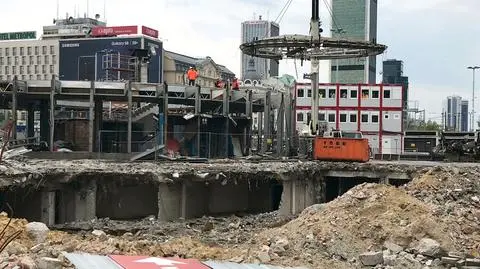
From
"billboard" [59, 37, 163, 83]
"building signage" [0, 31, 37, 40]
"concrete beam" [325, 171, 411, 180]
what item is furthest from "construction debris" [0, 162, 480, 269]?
"building signage" [0, 31, 37, 40]

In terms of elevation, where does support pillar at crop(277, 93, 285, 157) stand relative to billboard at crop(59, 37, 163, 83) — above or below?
below

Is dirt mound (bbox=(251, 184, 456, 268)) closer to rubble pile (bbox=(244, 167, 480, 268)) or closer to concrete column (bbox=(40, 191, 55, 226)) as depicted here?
rubble pile (bbox=(244, 167, 480, 268))

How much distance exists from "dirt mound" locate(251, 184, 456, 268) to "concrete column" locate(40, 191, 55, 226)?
9.76 meters

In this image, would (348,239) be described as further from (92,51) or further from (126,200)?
(92,51)

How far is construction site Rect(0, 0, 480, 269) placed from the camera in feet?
43.5

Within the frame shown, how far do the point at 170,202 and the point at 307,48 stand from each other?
14.5m

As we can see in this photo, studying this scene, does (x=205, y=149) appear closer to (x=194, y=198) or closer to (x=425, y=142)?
(x=194, y=198)

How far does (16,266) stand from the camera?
899cm

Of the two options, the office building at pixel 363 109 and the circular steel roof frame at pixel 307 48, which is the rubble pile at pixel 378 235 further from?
the office building at pixel 363 109

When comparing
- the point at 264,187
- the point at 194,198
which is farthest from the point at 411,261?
the point at 264,187

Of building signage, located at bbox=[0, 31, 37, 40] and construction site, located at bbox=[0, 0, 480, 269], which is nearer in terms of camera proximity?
construction site, located at bbox=[0, 0, 480, 269]

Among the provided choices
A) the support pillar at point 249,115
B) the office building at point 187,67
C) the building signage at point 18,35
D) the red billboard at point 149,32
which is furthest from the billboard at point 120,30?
the support pillar at point 249,115

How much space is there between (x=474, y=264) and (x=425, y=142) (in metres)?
49.9

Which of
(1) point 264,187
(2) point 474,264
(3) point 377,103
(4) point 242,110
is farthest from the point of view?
(3) point 377,103
